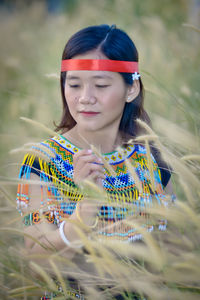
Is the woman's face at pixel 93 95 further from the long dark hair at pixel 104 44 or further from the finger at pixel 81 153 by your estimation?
the finger at pixel 81 153

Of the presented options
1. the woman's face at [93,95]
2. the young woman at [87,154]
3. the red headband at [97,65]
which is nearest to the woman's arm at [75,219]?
the young woman at [87,154]

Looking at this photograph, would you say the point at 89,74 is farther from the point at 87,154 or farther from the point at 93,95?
the point at 87,154

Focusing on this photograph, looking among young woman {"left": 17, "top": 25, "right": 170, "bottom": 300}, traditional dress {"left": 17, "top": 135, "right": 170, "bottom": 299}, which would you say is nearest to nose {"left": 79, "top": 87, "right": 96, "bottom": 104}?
young woman {"left": 17, "top": 25, "right": 170, "bottom": 300}

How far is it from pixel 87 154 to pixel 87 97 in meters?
0.16

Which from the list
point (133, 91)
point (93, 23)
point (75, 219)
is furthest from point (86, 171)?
point (93, 23)

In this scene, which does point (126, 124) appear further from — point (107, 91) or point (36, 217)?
point (36, 217)

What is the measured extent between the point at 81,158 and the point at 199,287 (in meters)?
0.41

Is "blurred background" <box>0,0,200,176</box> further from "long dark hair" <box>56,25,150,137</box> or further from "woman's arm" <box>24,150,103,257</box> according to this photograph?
"woman's arm" <box>24,150,103,257</box>

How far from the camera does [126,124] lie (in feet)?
4.31

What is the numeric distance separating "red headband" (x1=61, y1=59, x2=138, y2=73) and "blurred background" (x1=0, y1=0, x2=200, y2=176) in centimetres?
10

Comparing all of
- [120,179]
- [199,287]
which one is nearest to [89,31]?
[120,179]

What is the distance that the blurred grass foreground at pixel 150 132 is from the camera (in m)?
0.82

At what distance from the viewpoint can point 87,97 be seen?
104 centimetres

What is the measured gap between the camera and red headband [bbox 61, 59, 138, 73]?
1.06 metres
